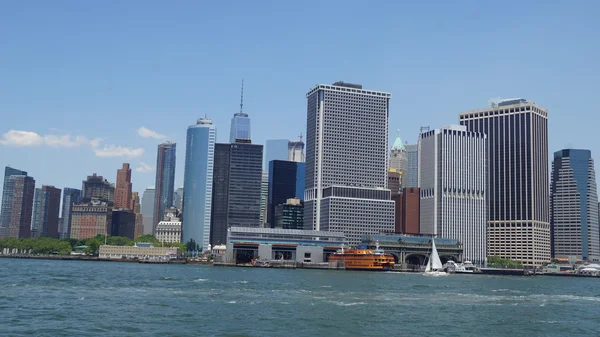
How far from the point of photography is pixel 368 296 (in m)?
112

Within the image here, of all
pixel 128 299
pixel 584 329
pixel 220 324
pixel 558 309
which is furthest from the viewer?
pixel 558 309

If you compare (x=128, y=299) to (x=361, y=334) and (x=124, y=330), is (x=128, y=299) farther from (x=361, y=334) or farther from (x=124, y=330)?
(x=361, y=334)

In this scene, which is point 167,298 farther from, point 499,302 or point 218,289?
point 499,302

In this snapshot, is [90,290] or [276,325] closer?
[276,325]

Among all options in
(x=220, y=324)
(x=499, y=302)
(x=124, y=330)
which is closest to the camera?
(x=124, y=330)

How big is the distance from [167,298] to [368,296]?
33.3 m

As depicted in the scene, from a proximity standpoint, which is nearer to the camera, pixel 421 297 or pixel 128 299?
pixel 128 299

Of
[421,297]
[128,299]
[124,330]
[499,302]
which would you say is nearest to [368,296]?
[421,297]

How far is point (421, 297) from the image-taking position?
369 ft

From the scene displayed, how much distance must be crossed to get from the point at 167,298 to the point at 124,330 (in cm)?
3054

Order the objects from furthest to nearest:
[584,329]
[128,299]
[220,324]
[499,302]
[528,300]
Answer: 1. [528,300]
2. [499,302]
3. [128,299]
4. [584,329]
5. [220,324]

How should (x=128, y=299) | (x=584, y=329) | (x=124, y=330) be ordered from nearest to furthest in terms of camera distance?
(x=124, y=330)
(x=584, y=329)
(x=128, y=299)

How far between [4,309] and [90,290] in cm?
2785

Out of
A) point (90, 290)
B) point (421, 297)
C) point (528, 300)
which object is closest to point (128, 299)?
point (90, 290)
